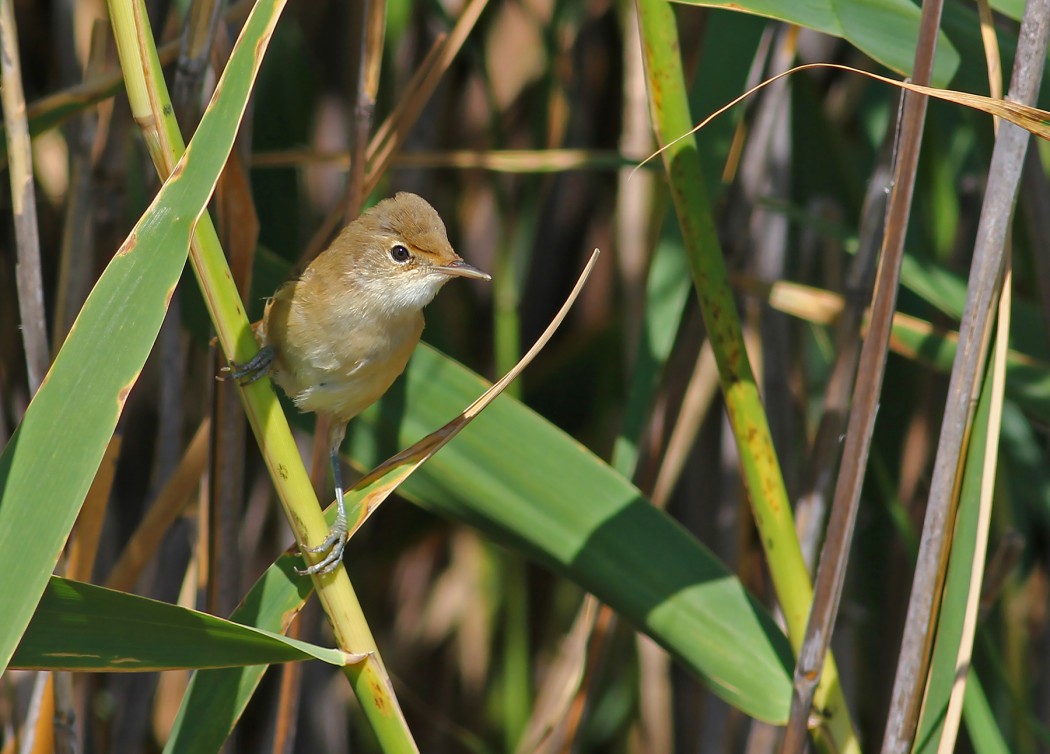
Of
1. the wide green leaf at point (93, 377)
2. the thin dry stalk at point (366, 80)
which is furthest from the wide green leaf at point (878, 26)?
the wide green leaf at point (93, 377)

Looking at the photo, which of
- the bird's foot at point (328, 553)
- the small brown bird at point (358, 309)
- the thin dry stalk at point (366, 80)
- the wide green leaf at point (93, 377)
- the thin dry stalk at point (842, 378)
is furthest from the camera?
the thin dry stalk at point (842, 378)

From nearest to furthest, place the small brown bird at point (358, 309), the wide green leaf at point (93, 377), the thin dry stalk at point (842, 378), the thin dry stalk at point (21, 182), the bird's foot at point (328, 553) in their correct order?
the wide green leaf at point (93, 377) → the bird's foot at point (328, 553) → the thin dry stalk at point (21, 182) → the small brown bird at point (358, 309) → the thin dry stalk at point (842, 378)

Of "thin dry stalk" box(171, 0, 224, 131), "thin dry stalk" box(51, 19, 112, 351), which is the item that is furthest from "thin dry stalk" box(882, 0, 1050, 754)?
"thin dry stalk" box(51, 19, 112, 351)

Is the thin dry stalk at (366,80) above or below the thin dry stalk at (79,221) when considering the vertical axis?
above

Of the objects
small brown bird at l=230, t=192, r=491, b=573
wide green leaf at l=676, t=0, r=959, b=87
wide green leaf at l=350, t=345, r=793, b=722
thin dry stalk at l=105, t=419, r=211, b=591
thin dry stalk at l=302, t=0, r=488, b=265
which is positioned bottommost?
thin dry stalk at l=105, t=419, r=211, b=591

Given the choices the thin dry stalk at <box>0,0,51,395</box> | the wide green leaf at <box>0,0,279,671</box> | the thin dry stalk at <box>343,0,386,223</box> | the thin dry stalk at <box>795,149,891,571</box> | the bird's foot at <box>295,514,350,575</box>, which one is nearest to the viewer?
the wide green leaf at <box>0,0,279,671</box>

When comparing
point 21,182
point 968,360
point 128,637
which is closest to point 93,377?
point 128,637

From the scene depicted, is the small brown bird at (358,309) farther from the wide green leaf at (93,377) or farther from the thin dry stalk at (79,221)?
the wide green leaf at (93,377)

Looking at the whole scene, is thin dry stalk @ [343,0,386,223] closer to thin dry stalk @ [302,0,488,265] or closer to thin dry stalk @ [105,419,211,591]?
thin dry stalk @ [302,0,488,265]

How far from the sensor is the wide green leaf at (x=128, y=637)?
2.97 ft

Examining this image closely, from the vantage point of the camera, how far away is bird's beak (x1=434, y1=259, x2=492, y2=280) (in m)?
1.39

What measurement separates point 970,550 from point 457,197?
1.70 meters

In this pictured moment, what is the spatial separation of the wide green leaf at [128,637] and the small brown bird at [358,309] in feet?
1.67

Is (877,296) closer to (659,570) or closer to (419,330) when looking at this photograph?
(659,570)
